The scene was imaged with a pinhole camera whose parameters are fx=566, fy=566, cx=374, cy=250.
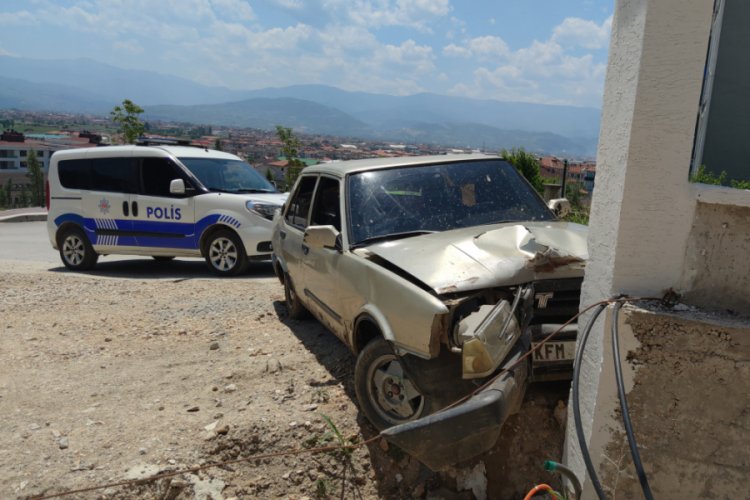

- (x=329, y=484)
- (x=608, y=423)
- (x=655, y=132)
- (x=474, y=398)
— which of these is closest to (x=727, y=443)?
(x=608, y=423)

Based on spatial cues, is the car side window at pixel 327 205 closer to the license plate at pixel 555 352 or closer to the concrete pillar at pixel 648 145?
the license plate at pixel 555 352

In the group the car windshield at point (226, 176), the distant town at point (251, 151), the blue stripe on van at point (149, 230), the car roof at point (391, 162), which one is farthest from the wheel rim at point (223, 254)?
the car roof at point (391, 162)

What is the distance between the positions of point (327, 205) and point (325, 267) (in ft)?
2.44

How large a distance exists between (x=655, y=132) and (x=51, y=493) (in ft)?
12.2

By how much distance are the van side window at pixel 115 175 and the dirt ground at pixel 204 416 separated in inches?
135

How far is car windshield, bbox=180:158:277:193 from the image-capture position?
921 centimetres

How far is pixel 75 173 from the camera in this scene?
378 inches

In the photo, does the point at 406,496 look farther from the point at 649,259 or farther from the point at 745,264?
the point at 745,264

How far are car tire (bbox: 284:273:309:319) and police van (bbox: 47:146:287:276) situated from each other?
2.92 m

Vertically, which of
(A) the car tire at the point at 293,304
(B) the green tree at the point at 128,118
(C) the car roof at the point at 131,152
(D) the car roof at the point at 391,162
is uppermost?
(B) the green tree at the point at 128,118

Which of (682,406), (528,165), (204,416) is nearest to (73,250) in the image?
(204,416)

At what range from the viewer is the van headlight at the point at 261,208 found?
8.76m

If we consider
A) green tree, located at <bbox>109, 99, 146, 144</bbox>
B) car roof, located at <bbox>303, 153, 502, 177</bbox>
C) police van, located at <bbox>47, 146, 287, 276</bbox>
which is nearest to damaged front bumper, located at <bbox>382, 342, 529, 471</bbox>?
car roof, located at <bbox>303, 153, 502, 177</bbox>

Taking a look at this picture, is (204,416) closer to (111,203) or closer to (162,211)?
(162,211)
